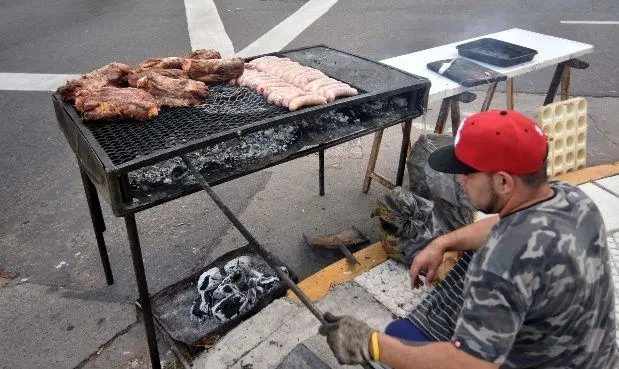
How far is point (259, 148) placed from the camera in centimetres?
339

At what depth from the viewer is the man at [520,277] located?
1.68 meters

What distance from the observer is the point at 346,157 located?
5.91 m

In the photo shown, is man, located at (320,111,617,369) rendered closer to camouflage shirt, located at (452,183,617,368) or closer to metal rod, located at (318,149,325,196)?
camouflage shirt, located at (452,183,617,368)

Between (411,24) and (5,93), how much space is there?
7.95 metres

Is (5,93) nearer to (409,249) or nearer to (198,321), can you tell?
(198,321)

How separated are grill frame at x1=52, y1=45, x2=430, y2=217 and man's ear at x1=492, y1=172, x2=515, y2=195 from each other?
1.43 meters

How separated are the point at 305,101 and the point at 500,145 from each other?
1595mm

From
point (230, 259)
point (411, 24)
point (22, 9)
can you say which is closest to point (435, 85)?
point (230, 259)

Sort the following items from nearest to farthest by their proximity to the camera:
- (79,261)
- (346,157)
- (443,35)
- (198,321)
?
(198,321), (79,261), (346,157), (443,35)

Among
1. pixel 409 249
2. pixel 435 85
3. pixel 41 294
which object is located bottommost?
pixel 41 294

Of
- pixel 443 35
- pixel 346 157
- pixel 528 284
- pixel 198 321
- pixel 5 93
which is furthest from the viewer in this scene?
pixel 443 35

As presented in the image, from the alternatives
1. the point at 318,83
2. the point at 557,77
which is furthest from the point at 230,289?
the point at 557,77

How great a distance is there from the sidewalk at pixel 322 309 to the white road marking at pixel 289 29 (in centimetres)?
602

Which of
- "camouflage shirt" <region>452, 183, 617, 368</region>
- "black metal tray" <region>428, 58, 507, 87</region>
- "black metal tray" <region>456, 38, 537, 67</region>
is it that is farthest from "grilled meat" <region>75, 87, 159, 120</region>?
"black metal tray" <region>456, 38, 537, 67</region>
